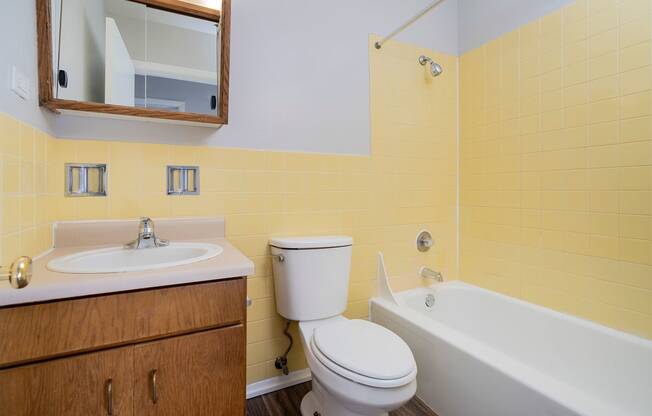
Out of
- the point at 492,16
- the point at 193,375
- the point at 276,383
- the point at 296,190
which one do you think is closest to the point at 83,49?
the point at 296,190

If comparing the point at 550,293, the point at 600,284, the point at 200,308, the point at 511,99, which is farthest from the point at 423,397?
the point at 511,99

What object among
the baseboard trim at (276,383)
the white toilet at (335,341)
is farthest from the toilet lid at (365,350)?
the baseboard trim at (276,383)

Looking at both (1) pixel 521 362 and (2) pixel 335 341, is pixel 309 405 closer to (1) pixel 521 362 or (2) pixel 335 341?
(2) pixel 335 341

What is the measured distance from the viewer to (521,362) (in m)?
1.39

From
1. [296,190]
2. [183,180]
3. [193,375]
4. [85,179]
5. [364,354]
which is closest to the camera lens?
[193,375]

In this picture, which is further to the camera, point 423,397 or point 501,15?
point 501,15

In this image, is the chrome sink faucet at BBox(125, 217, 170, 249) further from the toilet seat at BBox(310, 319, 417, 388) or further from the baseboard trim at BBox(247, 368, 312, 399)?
the baseboard trim at BBox(247, 368, 312, 399)

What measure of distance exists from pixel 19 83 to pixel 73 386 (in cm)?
86

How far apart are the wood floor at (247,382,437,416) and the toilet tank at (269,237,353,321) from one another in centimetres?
42

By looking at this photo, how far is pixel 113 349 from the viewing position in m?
0.78

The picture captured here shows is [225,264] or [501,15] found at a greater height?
[501,15]

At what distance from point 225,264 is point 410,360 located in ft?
2.41

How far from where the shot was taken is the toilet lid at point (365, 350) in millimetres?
1028

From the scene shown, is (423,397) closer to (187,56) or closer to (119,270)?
(119,270)
